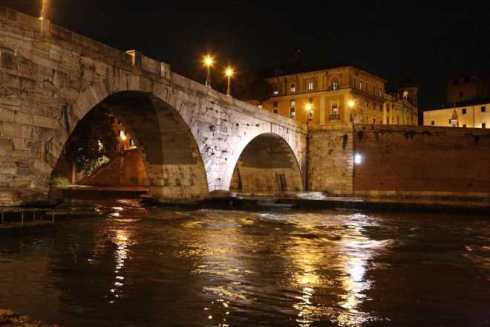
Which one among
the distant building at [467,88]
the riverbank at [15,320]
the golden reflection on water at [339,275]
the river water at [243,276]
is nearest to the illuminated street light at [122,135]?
the river water at [243,276]

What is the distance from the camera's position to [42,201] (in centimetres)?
1346

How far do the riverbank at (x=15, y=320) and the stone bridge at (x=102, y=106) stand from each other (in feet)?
24.3

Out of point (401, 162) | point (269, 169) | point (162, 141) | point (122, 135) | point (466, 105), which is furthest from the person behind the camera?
point (466, 105)

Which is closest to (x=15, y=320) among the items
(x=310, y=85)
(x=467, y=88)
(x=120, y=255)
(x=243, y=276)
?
(x=243, y=276)

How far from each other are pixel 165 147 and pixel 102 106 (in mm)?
3930

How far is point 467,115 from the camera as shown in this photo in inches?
2810

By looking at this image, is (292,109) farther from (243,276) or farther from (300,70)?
(243,276)

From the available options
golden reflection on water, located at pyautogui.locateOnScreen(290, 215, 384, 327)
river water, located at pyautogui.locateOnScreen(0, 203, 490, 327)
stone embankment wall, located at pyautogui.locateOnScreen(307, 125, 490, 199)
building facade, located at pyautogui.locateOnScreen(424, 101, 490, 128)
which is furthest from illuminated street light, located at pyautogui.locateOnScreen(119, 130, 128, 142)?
golden reflection on water, located at pyautogui.locateOnScreen(290, 215, 384, 327)

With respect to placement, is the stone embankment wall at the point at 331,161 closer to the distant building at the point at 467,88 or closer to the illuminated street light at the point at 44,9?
the illuminated street light at the point at 44,9

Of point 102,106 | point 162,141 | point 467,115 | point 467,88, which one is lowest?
point 162,141

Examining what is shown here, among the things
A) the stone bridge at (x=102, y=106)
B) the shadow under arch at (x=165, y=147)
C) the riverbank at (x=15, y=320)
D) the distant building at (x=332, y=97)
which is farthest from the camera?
the distant building at (x=332, y=97)

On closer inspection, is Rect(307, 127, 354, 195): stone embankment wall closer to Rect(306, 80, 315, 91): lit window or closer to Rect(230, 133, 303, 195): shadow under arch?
Rect(230, 133, 303, 195): shadow under arch

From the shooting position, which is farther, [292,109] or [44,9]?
[292,109]

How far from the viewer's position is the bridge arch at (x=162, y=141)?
66.5 feet
